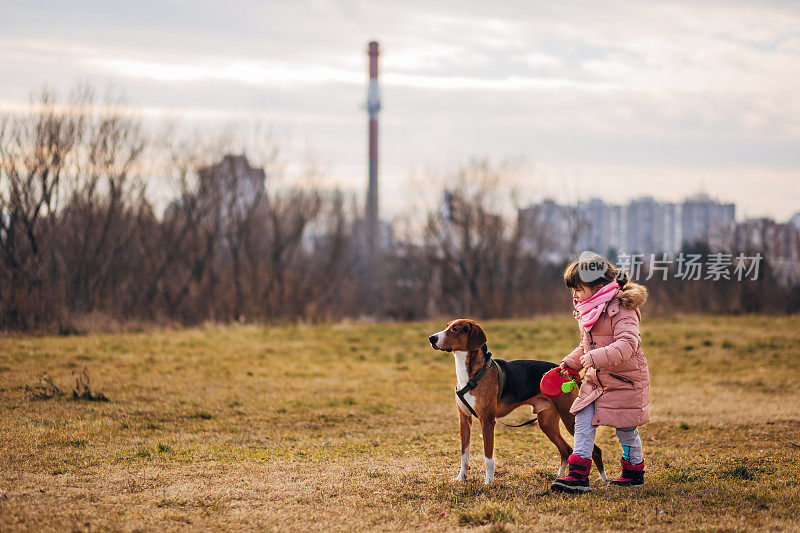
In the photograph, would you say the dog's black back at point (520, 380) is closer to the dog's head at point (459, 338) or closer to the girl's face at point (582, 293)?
the dog's head at point (459, 338)

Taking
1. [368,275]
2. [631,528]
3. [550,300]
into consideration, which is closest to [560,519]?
[631,528]

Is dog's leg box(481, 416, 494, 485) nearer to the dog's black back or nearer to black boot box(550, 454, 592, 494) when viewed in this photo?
the dog's black back

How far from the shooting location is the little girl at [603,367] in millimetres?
5879

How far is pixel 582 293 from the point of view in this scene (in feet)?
20.0

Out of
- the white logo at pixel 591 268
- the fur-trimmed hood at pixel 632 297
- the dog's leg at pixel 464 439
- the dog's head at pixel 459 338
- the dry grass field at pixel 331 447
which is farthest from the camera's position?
the dog's leg at pixel 464 439

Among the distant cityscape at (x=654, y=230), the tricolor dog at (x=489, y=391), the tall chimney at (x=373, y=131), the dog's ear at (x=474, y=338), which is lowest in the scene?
the tricolor dog at (x=489, y=391)

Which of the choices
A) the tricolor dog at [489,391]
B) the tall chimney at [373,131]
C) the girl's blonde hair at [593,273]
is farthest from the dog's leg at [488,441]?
the tall chimney at [373,131]

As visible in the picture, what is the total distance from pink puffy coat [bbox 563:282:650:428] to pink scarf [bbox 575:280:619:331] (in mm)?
60

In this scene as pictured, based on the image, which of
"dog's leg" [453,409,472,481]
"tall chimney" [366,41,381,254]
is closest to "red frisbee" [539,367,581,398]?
"dog's leg" [453,409,472,481]

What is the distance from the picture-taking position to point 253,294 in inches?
1011

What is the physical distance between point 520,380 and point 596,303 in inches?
37.3

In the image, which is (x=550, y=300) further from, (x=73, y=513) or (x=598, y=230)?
(x=73, y=513)

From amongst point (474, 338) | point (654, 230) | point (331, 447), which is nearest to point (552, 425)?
point (474, 338)

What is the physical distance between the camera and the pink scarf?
5.89 meters
